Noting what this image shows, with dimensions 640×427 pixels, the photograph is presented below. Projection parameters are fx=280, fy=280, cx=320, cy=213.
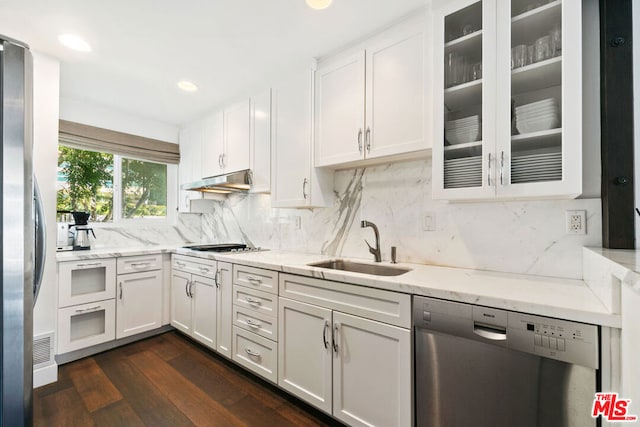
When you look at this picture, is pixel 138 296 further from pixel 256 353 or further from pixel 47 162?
pixel 256 353

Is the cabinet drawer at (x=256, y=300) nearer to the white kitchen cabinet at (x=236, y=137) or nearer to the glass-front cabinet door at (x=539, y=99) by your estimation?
the white kitchen cabinet at (x=236, y=137)

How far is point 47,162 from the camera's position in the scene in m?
2.13

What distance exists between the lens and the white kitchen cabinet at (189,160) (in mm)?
3229

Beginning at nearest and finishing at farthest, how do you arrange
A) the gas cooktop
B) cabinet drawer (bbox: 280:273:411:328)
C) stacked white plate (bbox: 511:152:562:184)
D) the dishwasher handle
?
the dishwasher handle, stacked white plate (bbox: 511:152:562:184), cabinet drawer (bbox: 280:273:411:328), the gas cooktop

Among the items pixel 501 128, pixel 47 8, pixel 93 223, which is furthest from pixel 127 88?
pixel 501 128

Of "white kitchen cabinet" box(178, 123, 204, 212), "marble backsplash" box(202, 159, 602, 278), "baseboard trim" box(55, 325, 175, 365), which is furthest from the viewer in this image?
"white kitchen cabinet" box(178, 123, 204, 212)

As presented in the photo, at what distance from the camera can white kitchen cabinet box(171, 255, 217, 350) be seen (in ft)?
7.93

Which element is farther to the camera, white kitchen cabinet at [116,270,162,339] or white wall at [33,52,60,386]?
white kitchen cabinet at [116,270,162,339]

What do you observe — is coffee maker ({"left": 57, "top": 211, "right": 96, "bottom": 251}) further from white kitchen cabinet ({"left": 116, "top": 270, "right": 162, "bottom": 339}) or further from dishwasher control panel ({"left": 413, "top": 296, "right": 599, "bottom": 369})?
dishwasher control panel ({"left": 413, "top": 296, "right": 599, "bottom": 369})

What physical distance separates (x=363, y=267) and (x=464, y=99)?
1219mm

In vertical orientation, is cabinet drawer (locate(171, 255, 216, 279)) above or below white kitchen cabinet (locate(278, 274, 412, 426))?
above

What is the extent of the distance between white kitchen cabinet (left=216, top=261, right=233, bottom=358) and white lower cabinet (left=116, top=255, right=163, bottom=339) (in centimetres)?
96

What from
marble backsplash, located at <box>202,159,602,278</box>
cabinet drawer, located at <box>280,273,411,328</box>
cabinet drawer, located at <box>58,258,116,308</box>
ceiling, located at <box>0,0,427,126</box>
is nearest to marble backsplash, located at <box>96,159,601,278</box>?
marble backsplash, located at <box>202,159,602,278</box>

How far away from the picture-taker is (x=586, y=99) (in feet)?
4.43
